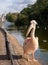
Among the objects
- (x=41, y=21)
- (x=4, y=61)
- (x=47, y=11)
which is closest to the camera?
(x=4, y=61)

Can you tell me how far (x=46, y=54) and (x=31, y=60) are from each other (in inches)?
408

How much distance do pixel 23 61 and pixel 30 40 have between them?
880mm

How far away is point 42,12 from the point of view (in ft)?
231

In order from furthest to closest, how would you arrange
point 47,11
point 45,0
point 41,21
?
point 45,0 < point 41,21 < point 47,11

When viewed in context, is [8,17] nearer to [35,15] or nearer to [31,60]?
[35,15]

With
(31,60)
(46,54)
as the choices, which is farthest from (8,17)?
(31,60)

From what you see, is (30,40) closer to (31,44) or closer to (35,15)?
(31,44)

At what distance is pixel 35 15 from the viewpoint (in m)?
77.3

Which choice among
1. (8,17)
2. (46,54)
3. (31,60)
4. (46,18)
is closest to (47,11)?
(46,18)

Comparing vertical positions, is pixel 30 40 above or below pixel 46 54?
above

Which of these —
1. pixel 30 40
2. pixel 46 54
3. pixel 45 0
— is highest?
pixel 45 0

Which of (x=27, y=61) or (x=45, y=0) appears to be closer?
(x=27, y=61)

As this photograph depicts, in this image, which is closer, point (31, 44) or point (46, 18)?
point (31, 44)

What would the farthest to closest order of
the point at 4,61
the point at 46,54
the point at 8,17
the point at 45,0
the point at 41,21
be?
the point at 8,17
the point at 45,0
the point at 41,21
the point at 46,54
the point at 4,61
